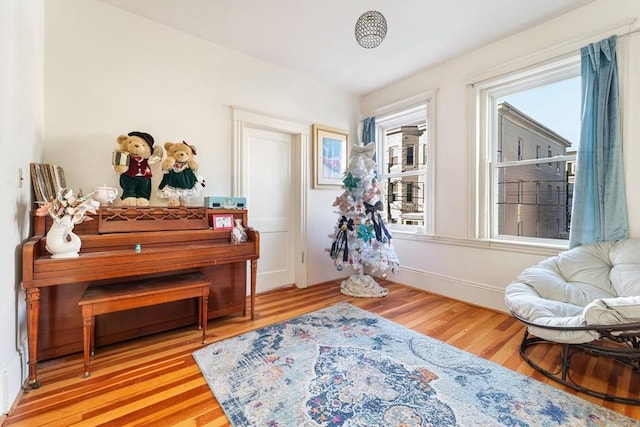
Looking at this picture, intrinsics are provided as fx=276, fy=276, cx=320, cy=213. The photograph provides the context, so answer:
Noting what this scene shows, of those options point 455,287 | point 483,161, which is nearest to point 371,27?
point 483,161

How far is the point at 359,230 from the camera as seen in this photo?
126 inches

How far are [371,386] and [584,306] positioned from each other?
1638 millimetres

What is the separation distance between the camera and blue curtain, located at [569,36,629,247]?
2.15m

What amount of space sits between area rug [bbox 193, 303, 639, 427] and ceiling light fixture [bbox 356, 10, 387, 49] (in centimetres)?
227

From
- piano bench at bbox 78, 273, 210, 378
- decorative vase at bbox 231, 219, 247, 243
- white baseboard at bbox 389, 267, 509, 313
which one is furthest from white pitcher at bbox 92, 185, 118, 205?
white baseboard at bbox 389, 267, 509, 313

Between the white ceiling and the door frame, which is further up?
the white ceiling

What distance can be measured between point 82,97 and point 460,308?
13.1ft

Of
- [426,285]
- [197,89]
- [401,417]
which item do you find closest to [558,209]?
[426,285]

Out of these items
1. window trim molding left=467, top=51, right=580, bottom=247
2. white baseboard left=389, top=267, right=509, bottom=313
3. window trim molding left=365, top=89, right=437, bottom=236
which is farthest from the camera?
window trim molding left=365, top=89, right=437, bottom=236

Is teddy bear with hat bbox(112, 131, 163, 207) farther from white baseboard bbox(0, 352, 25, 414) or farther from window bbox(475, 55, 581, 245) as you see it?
window bbox(475, 55, 581, 245)

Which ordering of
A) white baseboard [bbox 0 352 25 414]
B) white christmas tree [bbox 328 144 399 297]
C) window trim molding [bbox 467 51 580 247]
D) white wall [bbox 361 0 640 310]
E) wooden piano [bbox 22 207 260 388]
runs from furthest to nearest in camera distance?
white christmas tree [bbox 328 144 399 297] → window trim molding [bbox 467 51 580 247] → white wall [bbox 361 0 640 310] → wooden piano [bbox 22 207 260 388] → white baseboard [bbox 0 352 25 414]

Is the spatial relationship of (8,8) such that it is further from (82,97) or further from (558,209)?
(558,209)

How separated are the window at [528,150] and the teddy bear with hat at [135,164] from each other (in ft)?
10.6

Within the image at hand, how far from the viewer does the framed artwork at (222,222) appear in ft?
8.26
